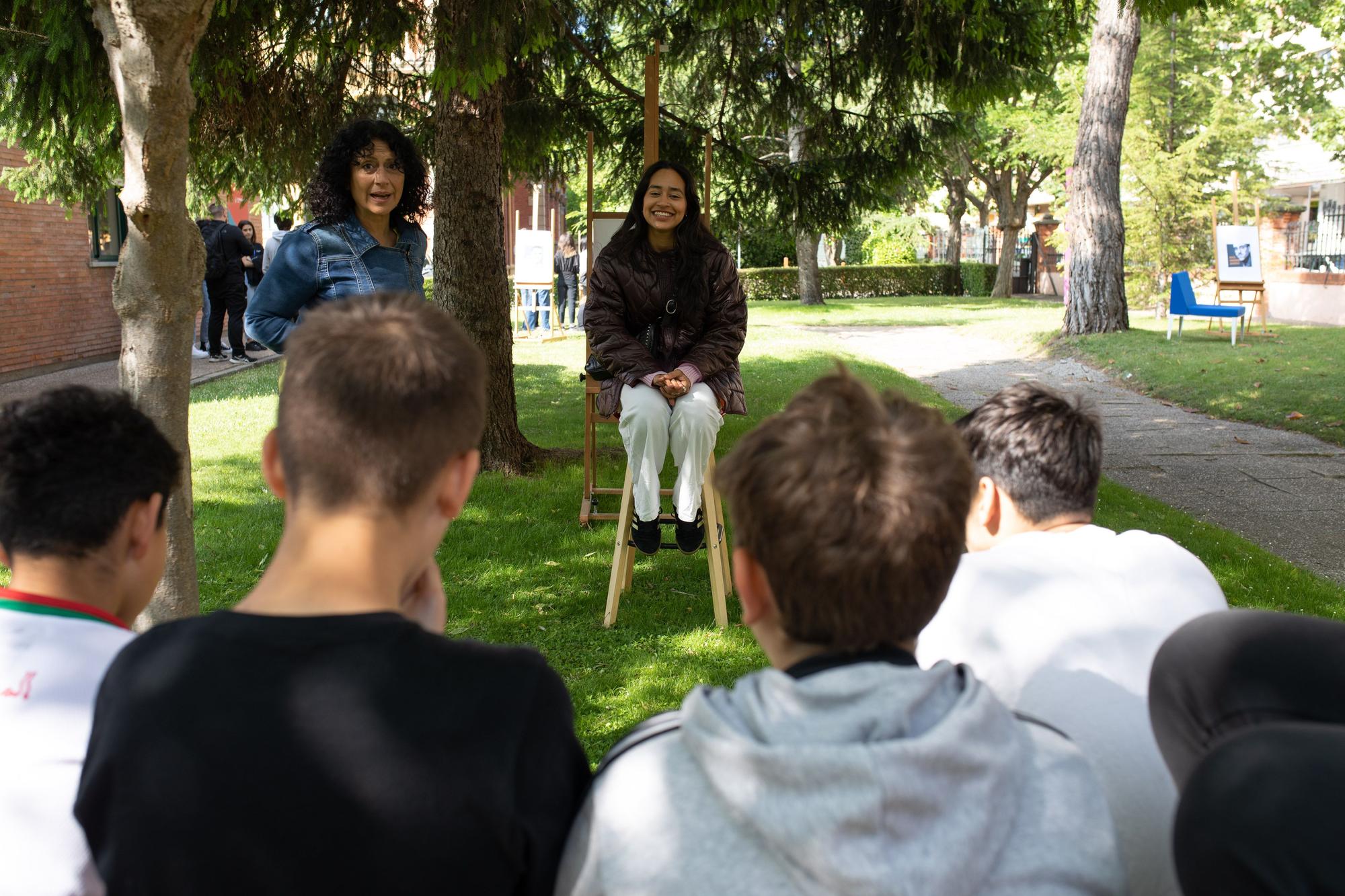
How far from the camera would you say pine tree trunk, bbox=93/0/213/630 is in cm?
279

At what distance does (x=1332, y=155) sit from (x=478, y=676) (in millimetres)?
31572

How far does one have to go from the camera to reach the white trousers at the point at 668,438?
4.43 m

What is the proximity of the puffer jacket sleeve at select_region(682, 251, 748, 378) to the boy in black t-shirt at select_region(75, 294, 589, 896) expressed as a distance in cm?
336

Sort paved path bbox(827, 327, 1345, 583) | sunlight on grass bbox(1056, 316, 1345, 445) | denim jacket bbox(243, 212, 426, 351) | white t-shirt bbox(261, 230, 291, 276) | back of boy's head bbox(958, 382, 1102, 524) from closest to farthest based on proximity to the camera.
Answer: back of boy's head bbox(958, 382, 1102, 524), denim jacket bbox(243, 212, 426, 351), paved path bbox(827, 327, 1345, 583), sunlight on grass bbox(1056, 316, 1345, 445), white t-shirt bbox(261, 230, 291, 276)

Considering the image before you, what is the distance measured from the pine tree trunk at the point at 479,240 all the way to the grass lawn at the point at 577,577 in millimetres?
501

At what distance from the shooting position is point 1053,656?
5.67 feet

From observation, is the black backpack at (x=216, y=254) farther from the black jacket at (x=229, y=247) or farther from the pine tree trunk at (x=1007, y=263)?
the pine tree trunk at (x=1007, y=263)

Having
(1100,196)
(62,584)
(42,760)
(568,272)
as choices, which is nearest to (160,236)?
(62,584)

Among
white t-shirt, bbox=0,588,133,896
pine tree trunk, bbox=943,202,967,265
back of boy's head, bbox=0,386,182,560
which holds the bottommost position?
white t-shirt, bbox=0,588,133,896

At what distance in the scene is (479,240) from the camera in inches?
269

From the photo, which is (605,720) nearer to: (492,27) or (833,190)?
(492,27)

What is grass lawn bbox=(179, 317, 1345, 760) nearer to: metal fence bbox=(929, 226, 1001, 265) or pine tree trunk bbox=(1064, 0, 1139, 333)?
pine tree trunk bbox=(1064, 0, 1139, 333)

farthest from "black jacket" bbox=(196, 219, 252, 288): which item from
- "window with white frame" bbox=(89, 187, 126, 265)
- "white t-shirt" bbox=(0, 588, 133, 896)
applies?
"white t-shirt" bbox=(0, 588, 133, 896)

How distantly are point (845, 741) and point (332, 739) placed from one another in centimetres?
58
